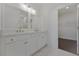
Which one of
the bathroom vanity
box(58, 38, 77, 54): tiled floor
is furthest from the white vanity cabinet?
box(58, 38, 77, 54): tiled floor

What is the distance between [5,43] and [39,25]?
75cm

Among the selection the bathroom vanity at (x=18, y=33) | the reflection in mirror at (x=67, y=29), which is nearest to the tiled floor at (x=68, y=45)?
the reflection in mirror at (x=67, y=29)

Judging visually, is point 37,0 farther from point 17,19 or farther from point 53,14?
point 17,19

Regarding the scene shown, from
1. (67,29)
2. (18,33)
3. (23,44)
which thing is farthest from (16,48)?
(67,29)

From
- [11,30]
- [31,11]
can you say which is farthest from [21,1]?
[11,30]

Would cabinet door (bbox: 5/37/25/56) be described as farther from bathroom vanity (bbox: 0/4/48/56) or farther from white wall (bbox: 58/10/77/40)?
white wall (bbox: 58/10/77/40)

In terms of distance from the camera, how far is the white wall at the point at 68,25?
83.4 inches

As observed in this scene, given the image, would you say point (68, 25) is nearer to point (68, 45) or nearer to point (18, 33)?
Answer: point (68, 45)

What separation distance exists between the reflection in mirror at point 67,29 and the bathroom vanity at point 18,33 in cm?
35

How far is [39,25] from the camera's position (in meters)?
2.14

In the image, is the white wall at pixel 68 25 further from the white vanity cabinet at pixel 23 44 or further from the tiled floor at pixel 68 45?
the white vanity cabinet at pixel 23 44

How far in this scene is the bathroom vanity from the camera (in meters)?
1.85

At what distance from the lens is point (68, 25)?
7.23 feet

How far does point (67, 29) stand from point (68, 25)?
0.31 ft
